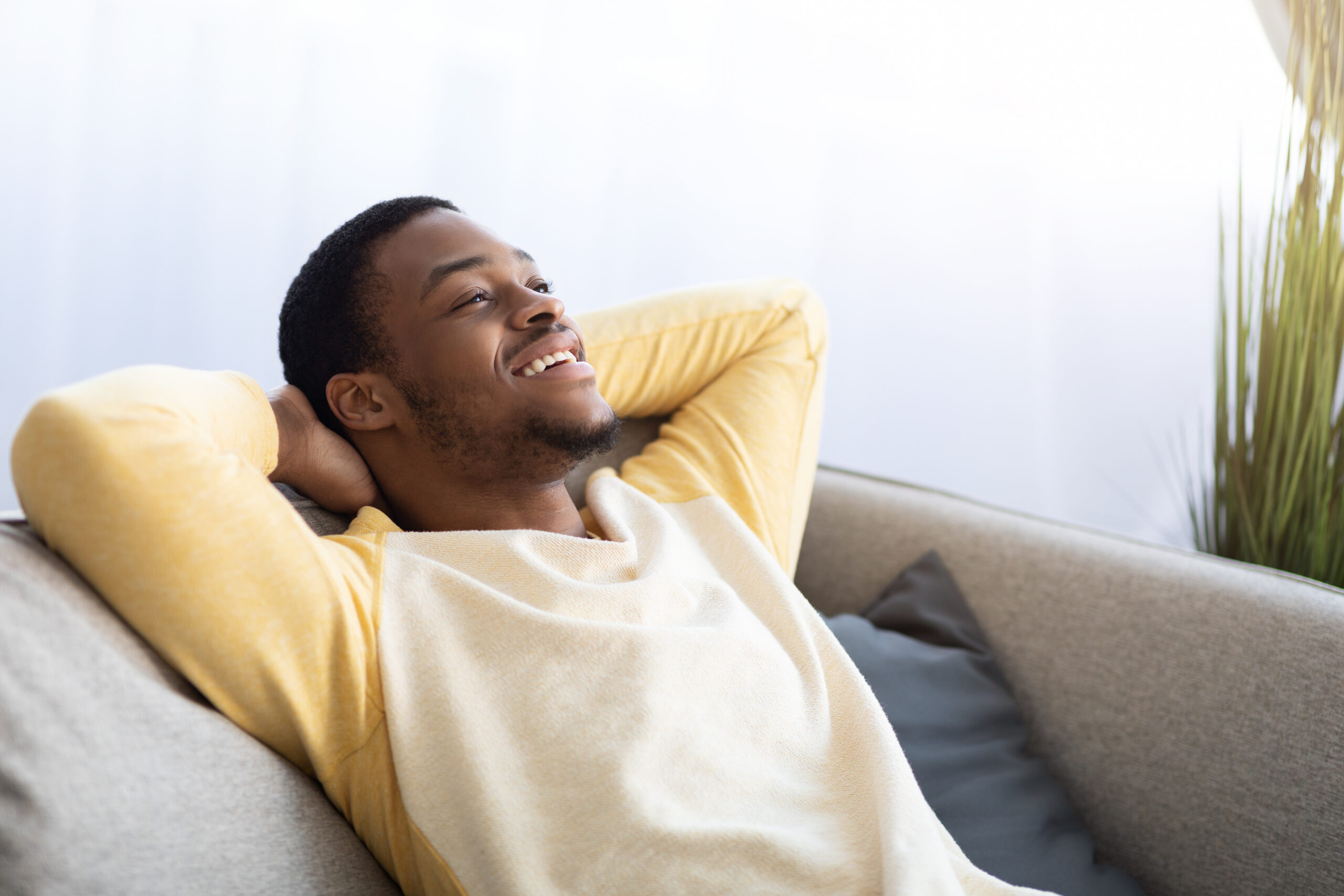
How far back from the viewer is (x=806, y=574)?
159 cm

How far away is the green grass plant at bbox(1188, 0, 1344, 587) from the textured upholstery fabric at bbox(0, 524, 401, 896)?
1.63 m

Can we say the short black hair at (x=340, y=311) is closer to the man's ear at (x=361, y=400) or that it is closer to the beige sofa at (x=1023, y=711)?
the man's ear at (x=361, y=400)

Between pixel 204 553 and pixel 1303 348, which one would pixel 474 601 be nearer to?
pixel 204 553

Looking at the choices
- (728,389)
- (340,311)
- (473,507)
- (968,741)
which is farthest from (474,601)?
(968,741)

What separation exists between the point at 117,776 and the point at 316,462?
0.44 metres

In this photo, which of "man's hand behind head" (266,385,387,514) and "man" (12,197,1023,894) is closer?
"man" (12,197,1023,894)

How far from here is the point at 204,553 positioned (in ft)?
2.42

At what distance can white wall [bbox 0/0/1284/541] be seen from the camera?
1.61 m

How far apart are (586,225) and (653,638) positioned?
130cm

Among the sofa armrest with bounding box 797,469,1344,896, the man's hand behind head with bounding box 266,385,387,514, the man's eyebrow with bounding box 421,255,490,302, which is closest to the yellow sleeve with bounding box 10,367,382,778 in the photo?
the man's hand behind head with bounding box 266,385,387,514

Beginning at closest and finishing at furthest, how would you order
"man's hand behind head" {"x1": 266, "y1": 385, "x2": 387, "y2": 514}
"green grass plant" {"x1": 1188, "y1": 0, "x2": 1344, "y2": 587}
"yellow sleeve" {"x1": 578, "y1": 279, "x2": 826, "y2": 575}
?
1. "man's hand behind head" {"x1": 266, "y1": 385, "x2": 387, "y2": 514}
2. "yellow sleeve" {"x1": 578, "y1": 279, "x2": 826, "y2": 575}
3. "green grass plant" {"x1": 1188, "y1": 0, "x2": 1344, "y2": 587}

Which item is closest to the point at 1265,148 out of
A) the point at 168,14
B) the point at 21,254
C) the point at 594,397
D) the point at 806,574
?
the point at 806,574

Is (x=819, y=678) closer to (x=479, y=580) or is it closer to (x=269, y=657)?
(x=479, y=580)

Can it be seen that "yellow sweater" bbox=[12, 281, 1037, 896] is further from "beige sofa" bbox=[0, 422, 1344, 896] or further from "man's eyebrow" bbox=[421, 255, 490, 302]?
"man's eyebrow" bbox=[421, 255, 490, 302]
